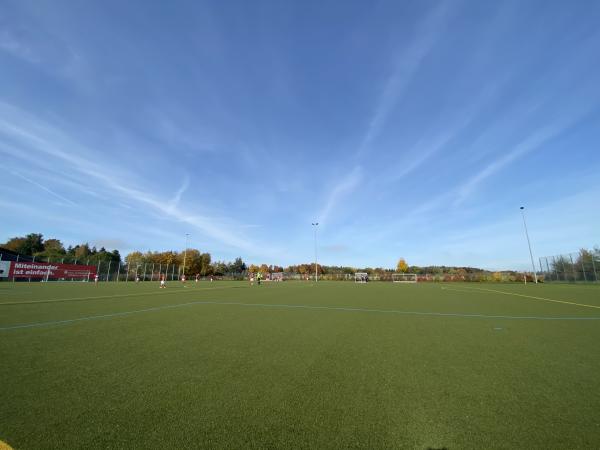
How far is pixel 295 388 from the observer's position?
3.40 metres

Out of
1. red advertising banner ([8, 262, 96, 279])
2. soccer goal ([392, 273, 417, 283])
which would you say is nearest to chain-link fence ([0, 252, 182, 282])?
red advertising banner ([8, 262, 96, 279])

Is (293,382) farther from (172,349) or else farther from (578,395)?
(578,395)

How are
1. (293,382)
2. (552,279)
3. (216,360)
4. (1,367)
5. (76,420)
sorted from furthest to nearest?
Answer: (552,279), (216,360), (1,367), (293,382), (76,420)

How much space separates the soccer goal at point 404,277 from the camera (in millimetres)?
59888

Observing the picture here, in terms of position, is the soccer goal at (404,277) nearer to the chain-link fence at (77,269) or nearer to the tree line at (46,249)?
the chain-link fence at (77,269)

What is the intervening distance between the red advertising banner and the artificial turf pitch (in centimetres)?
3702

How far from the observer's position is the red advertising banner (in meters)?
33.1

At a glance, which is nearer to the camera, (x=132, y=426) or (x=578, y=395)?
(x=132, y=426)

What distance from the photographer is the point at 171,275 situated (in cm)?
5934

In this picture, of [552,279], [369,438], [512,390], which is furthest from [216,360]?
[552,279]

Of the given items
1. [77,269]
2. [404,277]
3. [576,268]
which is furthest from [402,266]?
[77,269]

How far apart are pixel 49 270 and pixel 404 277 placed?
60.5 m

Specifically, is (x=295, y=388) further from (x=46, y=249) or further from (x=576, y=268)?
(x=46, y=249)

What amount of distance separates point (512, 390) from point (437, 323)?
4.66 m
